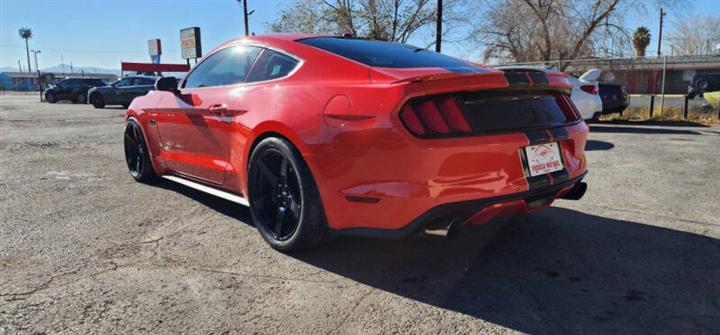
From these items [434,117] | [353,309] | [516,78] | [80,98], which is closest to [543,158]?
[516,78]

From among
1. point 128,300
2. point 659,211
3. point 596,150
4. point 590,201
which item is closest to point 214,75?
point 128,300

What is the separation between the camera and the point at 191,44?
138 feet

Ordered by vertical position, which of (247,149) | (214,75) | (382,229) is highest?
(214,75)

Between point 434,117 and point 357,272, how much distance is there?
1.03 m

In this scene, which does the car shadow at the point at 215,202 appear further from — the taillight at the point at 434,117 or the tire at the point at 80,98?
the tire at the point at 80,98

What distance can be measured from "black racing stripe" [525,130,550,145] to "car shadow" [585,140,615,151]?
5369 mm

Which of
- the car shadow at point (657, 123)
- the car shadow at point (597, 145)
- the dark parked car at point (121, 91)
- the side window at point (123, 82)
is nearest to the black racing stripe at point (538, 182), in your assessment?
the car shadow at point (597, 145)

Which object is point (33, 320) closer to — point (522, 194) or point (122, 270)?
point (122, 270)

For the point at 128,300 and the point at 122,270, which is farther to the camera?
the point at 122,270

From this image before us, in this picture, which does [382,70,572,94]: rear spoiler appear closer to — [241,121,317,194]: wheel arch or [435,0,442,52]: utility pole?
[241,121,317,194]: wheel arch

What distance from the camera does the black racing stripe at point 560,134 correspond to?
3.11m

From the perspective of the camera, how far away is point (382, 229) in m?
2.87

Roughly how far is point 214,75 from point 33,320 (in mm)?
→ 2370

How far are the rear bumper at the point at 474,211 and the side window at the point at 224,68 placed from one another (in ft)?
5.22
